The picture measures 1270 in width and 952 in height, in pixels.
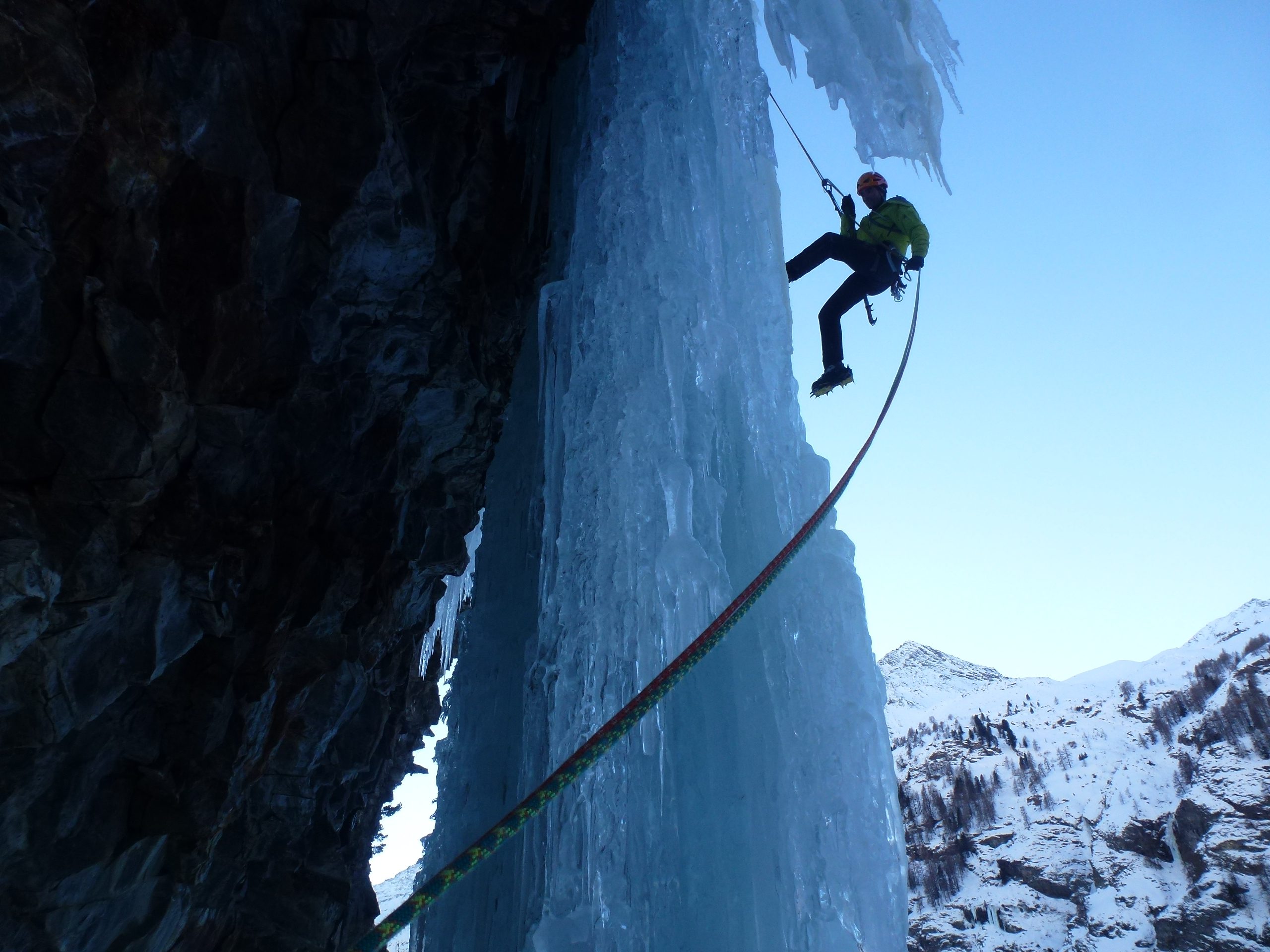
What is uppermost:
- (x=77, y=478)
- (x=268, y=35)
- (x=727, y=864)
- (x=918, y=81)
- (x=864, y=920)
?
(x=918, y=81)

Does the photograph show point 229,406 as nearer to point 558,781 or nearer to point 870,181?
point 558,781

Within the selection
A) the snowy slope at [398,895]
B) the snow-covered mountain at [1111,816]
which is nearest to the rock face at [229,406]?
the snowy slope at [398,895]

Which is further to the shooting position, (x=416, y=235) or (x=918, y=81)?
(x=918, y=81)

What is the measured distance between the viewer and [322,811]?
4.74m

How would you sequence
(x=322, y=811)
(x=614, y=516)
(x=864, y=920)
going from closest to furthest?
(x=864, y=920), (x=614, y=516), (x=322, y=811)

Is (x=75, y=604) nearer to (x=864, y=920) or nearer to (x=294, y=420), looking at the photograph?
(x=294, y=420)

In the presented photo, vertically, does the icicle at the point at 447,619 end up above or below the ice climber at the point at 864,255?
below

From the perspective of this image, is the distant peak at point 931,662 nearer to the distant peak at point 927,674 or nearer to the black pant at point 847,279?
the distant peak at point 927,674

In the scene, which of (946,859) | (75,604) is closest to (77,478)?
(75,604)

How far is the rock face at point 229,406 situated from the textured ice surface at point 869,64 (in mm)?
1442

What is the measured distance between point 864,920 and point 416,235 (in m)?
3.34

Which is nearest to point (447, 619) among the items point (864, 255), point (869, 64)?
point (864, 255)

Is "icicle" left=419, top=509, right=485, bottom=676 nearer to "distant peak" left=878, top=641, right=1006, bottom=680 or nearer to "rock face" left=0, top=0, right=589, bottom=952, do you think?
"rock face" left=0, top=0, right=589, bottom=952

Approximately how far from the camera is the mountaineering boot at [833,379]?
444 centimetres
